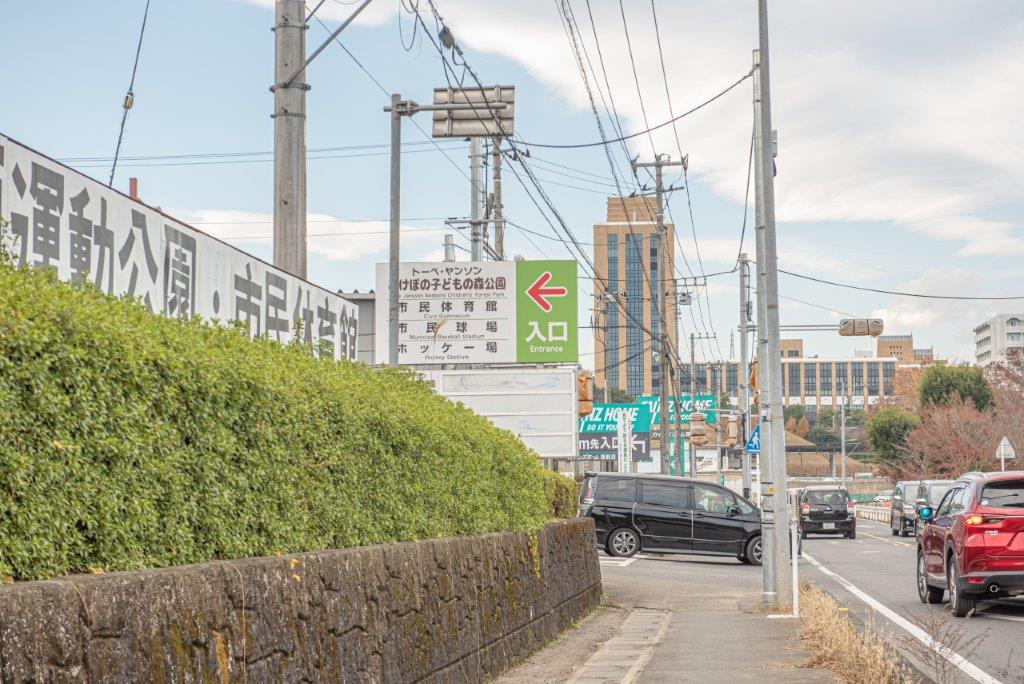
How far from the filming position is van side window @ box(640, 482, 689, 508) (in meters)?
28.7

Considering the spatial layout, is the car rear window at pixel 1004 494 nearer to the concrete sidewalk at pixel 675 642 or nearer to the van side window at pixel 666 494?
the concrete sidewalk at pixel 675 642

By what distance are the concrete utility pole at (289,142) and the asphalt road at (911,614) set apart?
21.4ft

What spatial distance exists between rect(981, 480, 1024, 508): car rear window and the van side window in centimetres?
1390

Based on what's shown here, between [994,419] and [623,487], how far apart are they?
3985 cm

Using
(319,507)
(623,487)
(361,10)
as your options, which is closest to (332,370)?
(319,507)

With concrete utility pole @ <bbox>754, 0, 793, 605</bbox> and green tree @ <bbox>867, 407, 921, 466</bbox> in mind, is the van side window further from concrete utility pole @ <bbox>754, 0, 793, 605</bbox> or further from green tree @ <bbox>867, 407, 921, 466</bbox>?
green tree @ <bbox>867, 407, 921, 466</bbox>

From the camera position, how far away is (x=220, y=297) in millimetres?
10188

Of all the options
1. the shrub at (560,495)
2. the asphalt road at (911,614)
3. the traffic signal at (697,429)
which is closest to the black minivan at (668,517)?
the asphalt road at (911,614)

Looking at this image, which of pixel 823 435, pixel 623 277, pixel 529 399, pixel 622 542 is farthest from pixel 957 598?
pixel 823 435

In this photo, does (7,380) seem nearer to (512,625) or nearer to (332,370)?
(332,370)

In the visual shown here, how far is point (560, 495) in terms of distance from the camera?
56.5ft

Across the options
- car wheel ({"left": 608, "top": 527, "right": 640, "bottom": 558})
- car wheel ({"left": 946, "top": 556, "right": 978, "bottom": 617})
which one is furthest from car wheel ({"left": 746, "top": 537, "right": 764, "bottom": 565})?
car wheel ({"left": 946, "top": 556, "right": 978, "bottom": 617})

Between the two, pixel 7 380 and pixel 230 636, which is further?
pixel 230 636

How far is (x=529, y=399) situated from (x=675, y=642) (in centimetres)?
1865
